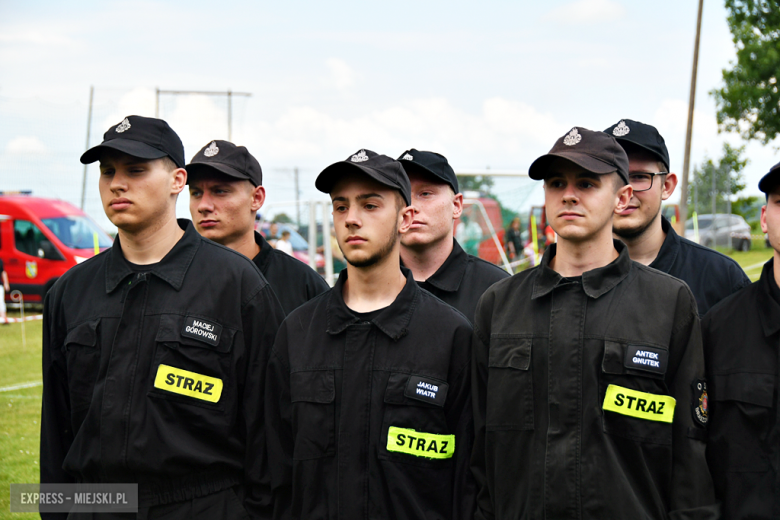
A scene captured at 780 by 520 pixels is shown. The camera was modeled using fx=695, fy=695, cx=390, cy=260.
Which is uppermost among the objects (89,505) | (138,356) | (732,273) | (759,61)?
(759,61)

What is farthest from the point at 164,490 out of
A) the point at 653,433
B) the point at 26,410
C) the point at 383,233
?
the point at 26,410

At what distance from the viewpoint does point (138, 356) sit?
286 centimetres

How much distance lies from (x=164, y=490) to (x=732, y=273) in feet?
9.08

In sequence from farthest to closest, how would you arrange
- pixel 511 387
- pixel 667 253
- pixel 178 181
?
pixel 667 253 < pixel 178 181 < pixel 511 387

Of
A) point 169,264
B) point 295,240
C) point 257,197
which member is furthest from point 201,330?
point 295,240

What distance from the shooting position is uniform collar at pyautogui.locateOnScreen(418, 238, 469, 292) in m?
3.76

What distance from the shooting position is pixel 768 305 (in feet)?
8.57

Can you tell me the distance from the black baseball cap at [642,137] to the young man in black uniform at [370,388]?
1327 millimetres

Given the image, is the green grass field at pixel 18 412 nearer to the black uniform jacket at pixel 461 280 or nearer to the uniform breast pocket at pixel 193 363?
the uniform breast pocket at pixel 193 363

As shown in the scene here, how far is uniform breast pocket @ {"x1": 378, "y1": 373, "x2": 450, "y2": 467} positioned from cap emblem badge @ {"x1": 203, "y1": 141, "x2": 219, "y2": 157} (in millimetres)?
2337

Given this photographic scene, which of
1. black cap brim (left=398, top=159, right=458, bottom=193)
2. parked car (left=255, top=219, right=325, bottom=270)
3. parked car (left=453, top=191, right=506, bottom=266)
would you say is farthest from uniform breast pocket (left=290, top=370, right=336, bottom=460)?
parked car (left=255, top=219, right=325, bottom=270)

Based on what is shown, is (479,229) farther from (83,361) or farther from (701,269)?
(83,361)

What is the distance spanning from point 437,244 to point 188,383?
169 cm

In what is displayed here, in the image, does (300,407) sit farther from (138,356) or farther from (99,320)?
(99,320)
